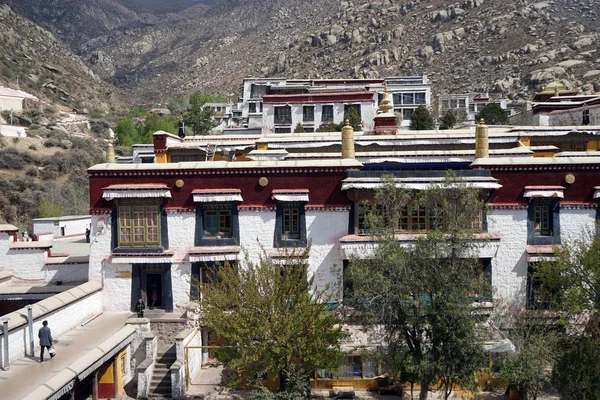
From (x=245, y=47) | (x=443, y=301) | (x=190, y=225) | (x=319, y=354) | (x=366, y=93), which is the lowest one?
(x=319, y=354)

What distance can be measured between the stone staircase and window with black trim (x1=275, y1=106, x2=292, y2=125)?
3264 centimetres

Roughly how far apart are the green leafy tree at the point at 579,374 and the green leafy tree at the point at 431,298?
2012 mm

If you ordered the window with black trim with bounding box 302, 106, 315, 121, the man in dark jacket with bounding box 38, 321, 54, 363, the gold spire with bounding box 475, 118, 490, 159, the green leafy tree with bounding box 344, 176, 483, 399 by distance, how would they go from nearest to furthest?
1. the green leafy tree with bounding box 344, 176, 483, 399
2. the man in dark jacket with bounding box 38, 321, 54, 363
3. the gold spire with bounding box 475, 118, 490, 159
4. the window with black trim with bounding box 302, 106, 315, 121

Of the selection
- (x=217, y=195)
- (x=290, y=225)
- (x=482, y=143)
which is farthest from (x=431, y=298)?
(x=482, y=143)

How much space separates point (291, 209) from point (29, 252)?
1212cm

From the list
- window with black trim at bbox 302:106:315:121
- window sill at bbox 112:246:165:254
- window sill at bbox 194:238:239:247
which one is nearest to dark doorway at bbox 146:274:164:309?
window sill at bbox 112:246:165:254

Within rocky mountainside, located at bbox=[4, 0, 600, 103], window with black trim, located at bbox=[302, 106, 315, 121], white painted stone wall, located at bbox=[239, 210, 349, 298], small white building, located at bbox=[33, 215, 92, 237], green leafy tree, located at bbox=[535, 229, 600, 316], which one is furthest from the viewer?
rocky mountainside, located at bbox=[4, 0, 600, 103]

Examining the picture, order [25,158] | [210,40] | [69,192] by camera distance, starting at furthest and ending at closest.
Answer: [210,40] → [25,158] → [69,192]

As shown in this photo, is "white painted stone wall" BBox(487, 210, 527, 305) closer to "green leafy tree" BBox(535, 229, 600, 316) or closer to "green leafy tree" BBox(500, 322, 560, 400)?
"green leafy tree" BBox(535, 229, 600, 316)

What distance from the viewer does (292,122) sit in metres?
49.8

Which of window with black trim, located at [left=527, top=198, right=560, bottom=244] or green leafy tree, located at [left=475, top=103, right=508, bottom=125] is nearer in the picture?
window with black trim, located at [left=527, top=198, right=560, bottom=244]

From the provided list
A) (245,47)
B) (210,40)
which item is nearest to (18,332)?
(245,47)

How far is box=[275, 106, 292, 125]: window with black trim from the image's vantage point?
49.8 m

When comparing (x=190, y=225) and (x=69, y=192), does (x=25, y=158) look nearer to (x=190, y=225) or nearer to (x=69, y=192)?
(x=69, y=192)
